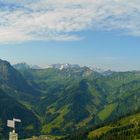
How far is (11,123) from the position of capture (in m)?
68.3

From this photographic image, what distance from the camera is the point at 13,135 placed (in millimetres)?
66562

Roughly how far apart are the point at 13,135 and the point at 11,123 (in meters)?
2.59
